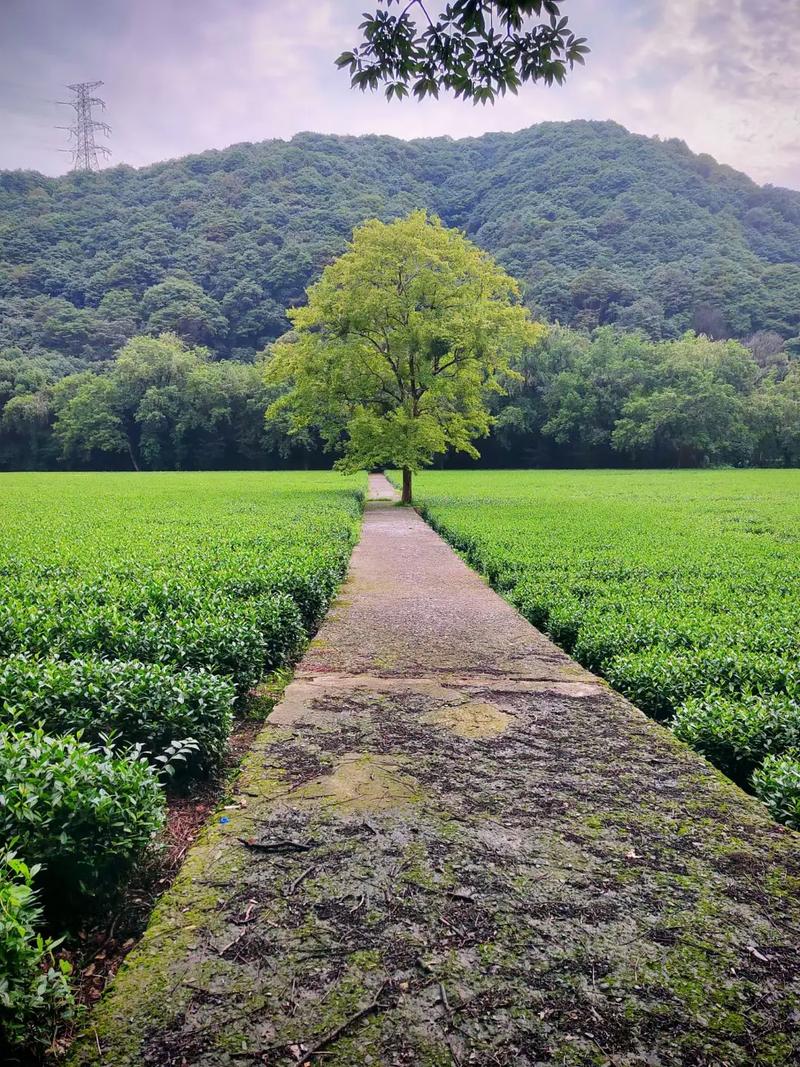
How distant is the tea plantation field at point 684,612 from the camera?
11.1ft

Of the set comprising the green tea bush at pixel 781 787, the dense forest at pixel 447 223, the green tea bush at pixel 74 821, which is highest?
the dense forest at pixel 447 223

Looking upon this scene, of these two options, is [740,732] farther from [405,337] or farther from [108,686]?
[405,337]

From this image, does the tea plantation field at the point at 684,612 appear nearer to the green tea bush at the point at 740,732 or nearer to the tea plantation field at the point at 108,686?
the green tea bush at the point at 740,732

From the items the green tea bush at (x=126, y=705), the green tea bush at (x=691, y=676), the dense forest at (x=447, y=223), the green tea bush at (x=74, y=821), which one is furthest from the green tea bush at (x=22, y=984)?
the dense forest at (x=447, y=223)

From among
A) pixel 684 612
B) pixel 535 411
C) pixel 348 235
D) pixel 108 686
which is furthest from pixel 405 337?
pixel 348 235

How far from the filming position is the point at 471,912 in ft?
6.45

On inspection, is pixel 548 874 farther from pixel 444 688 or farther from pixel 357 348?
pixel 357 348

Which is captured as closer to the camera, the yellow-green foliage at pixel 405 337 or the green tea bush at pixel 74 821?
the green tea bush at pixel 74 821

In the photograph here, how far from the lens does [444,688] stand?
13.8ft

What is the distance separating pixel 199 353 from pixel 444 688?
66.6 metres

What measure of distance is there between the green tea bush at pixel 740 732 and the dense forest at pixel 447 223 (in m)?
48.4

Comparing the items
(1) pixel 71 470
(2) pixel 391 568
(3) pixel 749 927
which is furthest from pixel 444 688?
(1) pixel 71 470

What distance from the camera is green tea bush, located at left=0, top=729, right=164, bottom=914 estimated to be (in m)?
2.12

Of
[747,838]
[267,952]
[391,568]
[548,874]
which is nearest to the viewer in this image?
[267,952]
